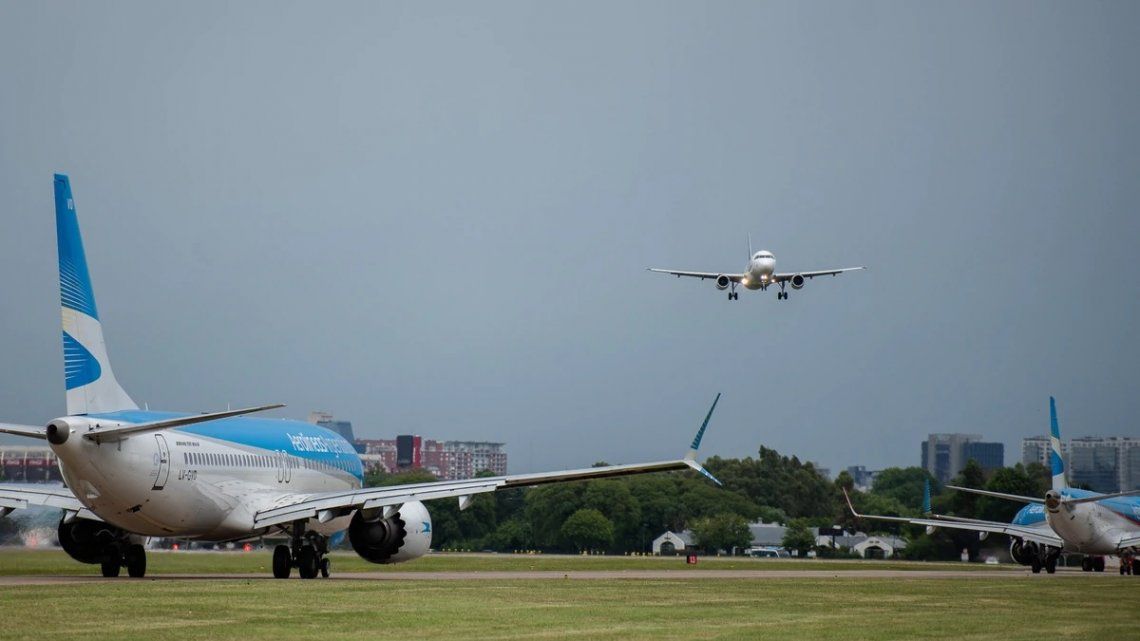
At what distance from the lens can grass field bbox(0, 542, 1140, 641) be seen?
20.8 meters

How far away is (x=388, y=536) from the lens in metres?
38.6

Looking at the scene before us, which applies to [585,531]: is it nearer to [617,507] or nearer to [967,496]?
[617,507]

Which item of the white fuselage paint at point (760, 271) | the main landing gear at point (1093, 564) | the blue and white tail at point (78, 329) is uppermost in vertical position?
the white fuselage paint at point (760, 271)

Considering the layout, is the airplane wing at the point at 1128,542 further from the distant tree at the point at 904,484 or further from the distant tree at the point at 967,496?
the distant tree at the point at 904,484

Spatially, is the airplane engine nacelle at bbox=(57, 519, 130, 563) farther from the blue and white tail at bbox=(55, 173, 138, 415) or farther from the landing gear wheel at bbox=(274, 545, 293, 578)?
the blue and white tail at bbox=(55, 173, 138, 415)

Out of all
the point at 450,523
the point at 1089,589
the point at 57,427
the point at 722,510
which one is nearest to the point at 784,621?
the point at 57,427

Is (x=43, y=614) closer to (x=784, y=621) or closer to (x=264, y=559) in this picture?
(x=784, y=621)

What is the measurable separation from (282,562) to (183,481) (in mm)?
3662

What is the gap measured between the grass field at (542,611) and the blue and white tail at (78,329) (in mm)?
4185

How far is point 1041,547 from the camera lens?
67188 mm

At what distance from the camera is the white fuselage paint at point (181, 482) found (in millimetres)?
33094

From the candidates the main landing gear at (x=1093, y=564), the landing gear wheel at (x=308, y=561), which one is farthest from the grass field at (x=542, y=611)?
the main landing gear at (x=1093, y=564)

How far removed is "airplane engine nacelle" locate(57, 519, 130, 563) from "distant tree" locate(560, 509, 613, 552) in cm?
6083

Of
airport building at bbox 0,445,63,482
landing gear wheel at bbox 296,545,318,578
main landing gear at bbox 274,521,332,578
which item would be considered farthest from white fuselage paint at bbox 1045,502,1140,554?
airport building at bbox 0,445,63,482
